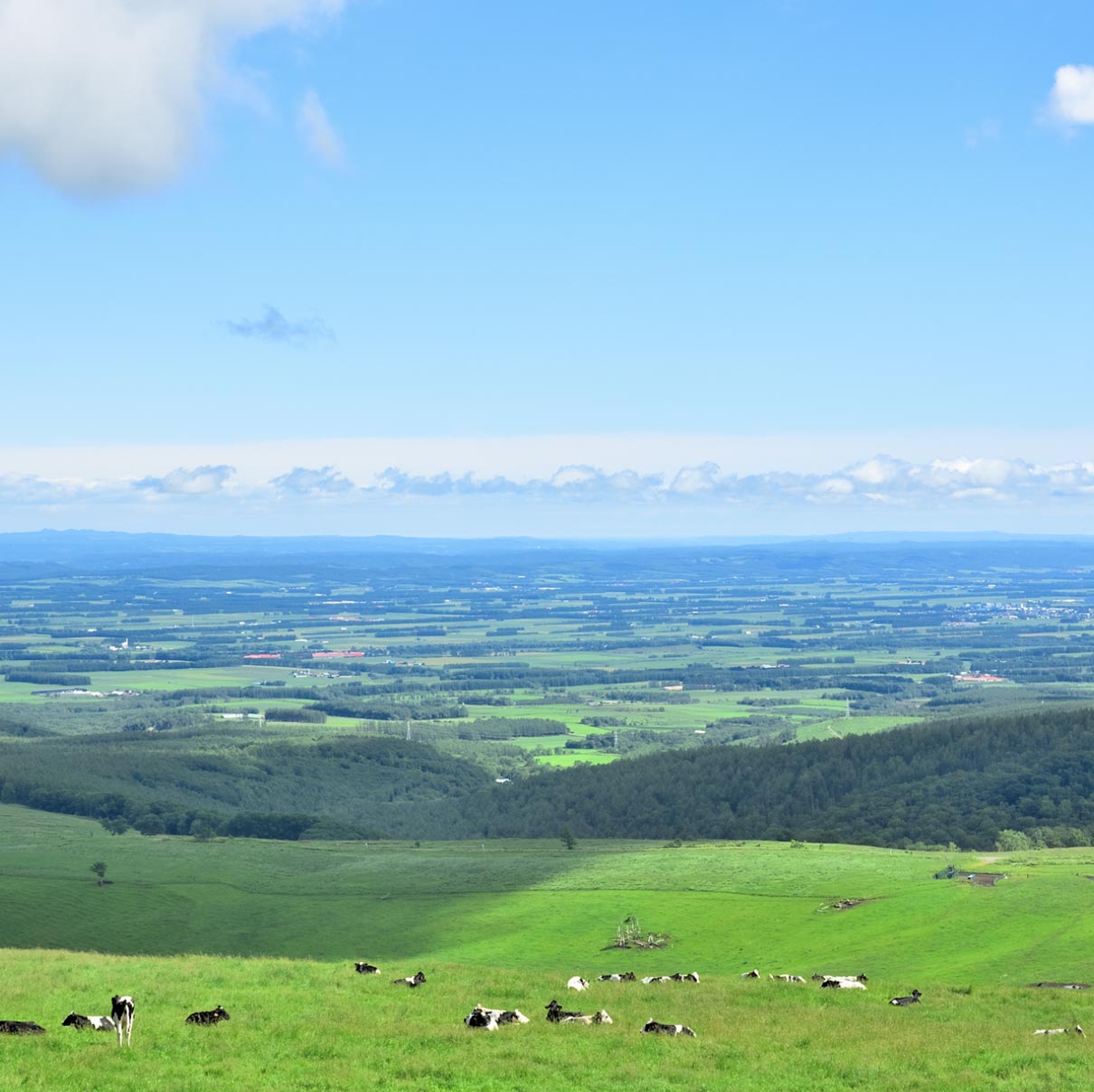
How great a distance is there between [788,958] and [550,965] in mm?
11014

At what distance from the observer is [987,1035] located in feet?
121

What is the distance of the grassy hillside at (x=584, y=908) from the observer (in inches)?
2482

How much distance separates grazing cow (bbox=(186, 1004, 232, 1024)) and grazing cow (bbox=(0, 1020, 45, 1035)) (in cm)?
367

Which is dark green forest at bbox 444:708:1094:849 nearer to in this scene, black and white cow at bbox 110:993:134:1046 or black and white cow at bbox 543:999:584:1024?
black and white cow at bbox 543:999:584:1024

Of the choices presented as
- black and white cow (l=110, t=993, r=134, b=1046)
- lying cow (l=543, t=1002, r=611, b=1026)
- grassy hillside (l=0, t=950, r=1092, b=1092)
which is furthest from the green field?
lying cow (l=543, t=1002, r=611, b=1026)

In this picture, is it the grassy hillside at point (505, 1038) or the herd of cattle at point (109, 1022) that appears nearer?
the grassy hillside at point (505, 1038)

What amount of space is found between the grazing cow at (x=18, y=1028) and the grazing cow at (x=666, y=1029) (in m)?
15.4

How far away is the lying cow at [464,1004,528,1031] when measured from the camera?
36938 millimetres

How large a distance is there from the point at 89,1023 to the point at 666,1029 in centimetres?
1484

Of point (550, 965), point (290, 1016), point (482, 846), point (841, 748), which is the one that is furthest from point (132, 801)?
point (290, 1016)

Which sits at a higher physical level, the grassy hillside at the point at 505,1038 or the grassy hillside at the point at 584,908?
the grassy hillside at the point at 505,1038

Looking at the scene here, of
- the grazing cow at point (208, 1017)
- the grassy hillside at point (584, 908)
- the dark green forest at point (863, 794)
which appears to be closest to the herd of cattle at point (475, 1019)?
the grazing cow at point (208, 1017)

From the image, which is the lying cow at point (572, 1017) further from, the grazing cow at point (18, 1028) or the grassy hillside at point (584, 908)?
the grassy hillside at point (584, 908)

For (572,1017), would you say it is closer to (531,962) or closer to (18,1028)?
(18,1028)
